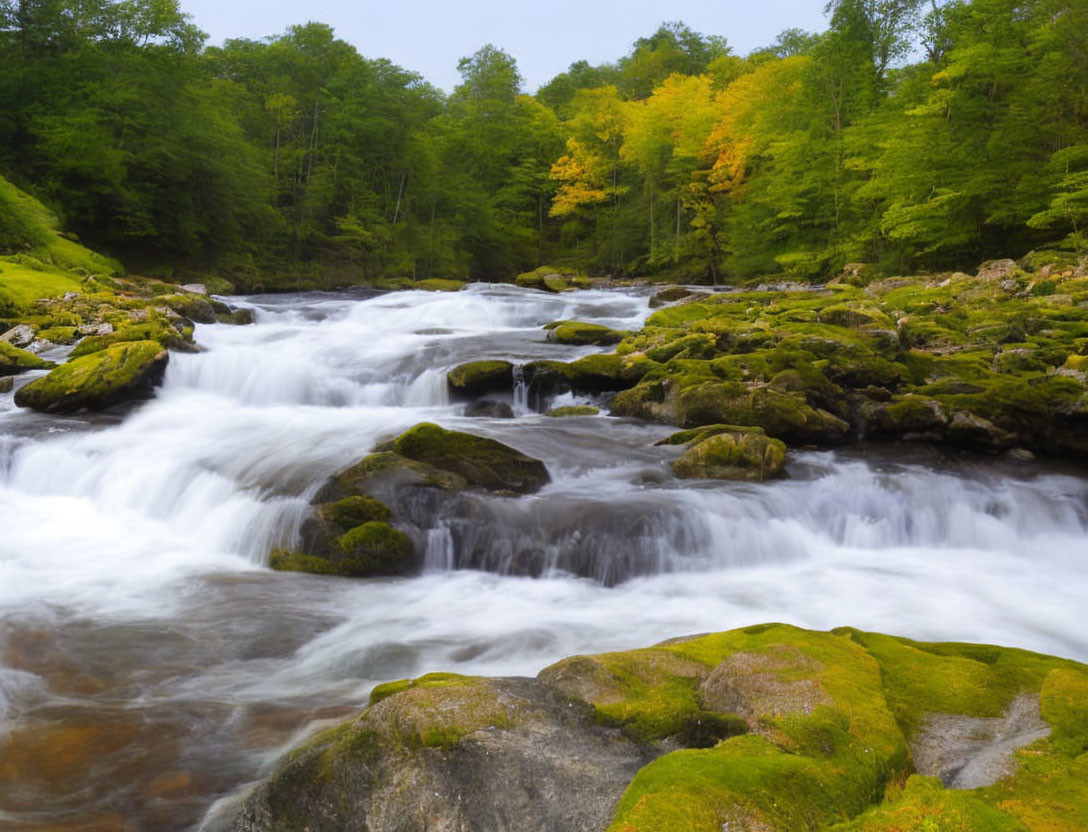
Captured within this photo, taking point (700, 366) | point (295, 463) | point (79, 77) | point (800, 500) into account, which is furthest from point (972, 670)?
point (79, 77)

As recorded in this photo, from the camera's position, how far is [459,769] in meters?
2.71

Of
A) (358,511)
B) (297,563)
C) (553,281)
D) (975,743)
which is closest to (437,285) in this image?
(553,281)

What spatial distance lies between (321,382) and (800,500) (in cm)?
989

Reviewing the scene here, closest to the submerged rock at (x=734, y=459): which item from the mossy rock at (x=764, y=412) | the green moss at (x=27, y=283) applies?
the mossy rock at (x=764, y=412)

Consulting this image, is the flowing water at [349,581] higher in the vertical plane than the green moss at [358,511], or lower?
lower

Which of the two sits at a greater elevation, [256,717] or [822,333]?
[822,333]

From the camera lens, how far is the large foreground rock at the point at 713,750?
231cm

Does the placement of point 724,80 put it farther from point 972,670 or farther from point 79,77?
point 972,670

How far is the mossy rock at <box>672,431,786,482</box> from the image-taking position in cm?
954

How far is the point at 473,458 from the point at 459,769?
625cm

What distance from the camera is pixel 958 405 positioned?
10.9m

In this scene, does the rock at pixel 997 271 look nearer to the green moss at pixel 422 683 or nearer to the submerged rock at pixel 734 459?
the submerged rock at pixel 734 459

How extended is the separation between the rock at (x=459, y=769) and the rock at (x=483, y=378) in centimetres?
1063

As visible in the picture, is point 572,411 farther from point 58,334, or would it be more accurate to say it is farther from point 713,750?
point 58,334
